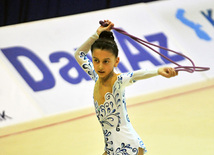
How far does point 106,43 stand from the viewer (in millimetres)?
2232

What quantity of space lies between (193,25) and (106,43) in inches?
112

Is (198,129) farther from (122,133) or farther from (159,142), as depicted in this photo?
(122,133)

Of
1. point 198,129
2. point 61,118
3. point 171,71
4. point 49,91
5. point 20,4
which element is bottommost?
point 171,71

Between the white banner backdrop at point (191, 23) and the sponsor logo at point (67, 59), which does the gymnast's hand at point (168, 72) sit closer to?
the sponsor logo at point (67, 59)

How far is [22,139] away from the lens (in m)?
3.53

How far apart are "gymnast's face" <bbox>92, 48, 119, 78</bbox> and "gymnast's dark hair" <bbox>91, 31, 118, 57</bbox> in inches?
0.7

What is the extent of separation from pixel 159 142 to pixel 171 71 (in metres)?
1.30

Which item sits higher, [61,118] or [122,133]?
[61,118]

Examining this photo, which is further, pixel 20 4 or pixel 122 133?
pixel 20 4

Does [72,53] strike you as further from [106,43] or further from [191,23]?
[106,43]

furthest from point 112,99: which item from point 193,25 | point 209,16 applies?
point 209,16

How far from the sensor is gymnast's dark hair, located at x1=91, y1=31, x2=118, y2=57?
2.23 metres

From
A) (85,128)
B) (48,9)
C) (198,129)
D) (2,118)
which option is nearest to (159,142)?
(198,129)

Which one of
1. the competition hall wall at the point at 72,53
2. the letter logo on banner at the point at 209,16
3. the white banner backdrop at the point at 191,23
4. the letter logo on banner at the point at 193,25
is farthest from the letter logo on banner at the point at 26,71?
the letter logo on banner at the point at 209,16
